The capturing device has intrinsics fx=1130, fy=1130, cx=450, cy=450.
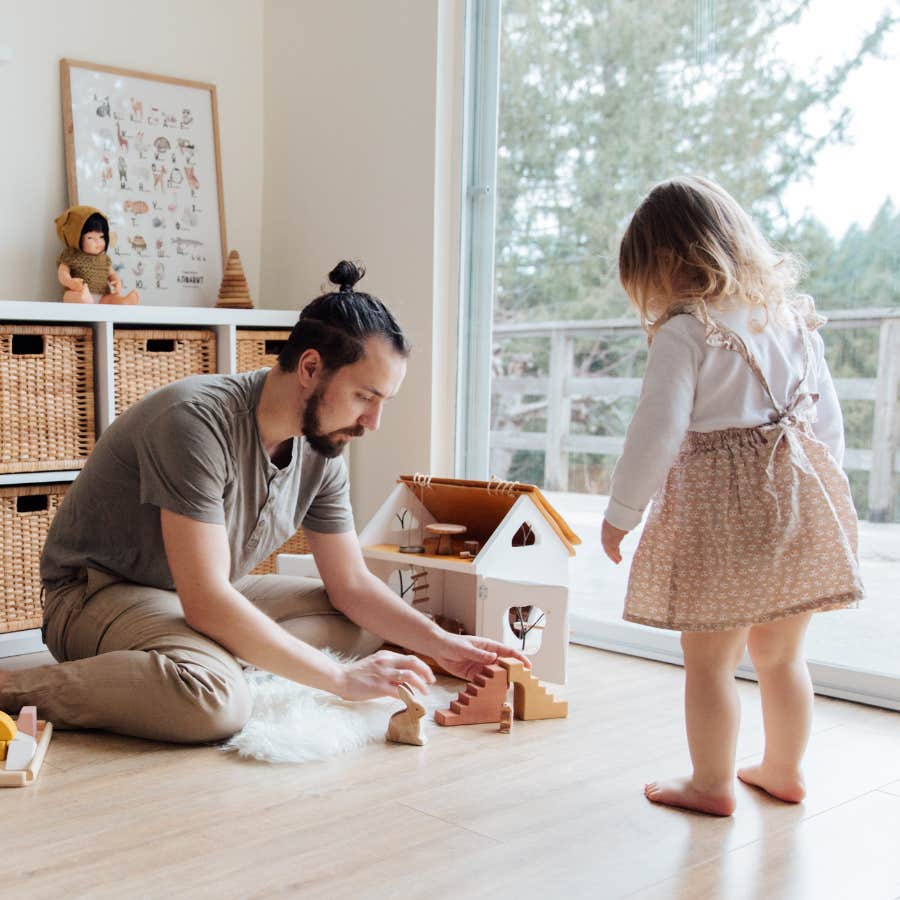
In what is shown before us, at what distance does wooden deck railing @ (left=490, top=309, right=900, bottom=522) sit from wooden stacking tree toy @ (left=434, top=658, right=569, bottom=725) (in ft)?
2.46

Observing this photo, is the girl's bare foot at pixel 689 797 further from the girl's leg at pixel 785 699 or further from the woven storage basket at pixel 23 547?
the woven storage basket at pixel 23 547

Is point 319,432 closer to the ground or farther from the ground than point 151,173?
closer to the ground

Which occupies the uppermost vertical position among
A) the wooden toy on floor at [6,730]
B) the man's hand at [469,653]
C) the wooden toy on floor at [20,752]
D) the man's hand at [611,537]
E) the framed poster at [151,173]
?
the framed poster at [151,173]

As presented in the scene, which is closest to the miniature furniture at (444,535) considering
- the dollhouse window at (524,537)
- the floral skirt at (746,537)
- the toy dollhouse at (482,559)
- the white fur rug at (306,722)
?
the toy dollhouse at (482,559)

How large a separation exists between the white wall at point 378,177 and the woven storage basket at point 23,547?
33.1 inches

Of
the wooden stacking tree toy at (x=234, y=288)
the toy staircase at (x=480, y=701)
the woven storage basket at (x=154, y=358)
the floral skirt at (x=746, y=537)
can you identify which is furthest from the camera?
the wooden stacking tree toy at (x=234, y=288)

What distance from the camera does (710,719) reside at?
1.53 meters

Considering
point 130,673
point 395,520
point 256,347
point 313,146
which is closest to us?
point 130,673

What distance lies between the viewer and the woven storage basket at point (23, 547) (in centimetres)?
233

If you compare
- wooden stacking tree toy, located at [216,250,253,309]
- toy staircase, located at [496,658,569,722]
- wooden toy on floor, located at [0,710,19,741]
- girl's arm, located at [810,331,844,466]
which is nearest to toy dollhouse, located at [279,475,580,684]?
toy staircase, located at [496,658,569,722]

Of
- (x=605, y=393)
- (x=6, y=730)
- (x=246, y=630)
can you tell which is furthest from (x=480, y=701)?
(x=605, y=393)

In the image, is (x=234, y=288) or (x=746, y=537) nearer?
(x=746, y=537)

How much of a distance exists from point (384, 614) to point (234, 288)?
120 centimetres

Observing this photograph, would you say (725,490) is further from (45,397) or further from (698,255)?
(45,397)
